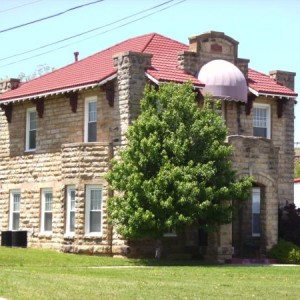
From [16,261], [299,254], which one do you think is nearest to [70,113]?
[16,261]

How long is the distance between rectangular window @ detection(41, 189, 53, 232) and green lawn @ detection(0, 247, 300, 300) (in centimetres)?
447

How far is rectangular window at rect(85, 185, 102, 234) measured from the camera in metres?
36.6

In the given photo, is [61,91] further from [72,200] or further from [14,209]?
[14,209]

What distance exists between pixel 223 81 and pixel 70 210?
806cm

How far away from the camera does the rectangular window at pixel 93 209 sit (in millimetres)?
36625

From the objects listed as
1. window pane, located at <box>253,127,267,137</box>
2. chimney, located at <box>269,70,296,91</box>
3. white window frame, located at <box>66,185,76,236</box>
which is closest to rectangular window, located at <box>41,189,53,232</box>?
white window frame, located at <box>66,185,76,236</box>

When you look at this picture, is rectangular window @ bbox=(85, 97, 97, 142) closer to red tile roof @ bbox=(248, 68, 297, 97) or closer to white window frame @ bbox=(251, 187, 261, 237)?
red tile roof @ bbox=(248, 68, 297, 97)

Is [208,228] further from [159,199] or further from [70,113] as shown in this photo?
[70,113]

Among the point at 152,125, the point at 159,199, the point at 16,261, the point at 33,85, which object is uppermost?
the point at 33,85

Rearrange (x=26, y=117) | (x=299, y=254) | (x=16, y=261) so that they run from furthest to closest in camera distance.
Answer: (x=26, y=117) < (x=299, y=254) < (x=16, y=261)

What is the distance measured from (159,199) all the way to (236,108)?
25.7 feet

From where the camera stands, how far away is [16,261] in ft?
105

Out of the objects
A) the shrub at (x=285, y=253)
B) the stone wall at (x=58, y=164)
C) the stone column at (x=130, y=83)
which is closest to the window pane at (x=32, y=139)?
the stone wall at (x=58, y=164)

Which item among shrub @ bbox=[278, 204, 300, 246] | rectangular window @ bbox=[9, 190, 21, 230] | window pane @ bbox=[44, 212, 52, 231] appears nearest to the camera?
shrub @ bbox=[278, 204, 300, 246]
